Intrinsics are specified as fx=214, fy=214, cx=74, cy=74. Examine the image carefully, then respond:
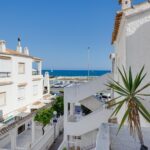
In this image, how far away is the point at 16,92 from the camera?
83.8 ft

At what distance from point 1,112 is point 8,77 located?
3.95m

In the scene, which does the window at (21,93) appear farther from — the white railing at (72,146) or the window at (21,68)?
the white railing at (72,146)

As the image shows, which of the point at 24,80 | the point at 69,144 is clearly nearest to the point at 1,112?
the point at 24,80

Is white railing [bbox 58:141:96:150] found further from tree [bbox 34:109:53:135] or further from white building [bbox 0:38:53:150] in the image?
tree [bbox 34:109:53:135]

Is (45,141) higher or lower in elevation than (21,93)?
lower

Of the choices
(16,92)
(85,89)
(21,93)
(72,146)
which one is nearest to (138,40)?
(85,89)

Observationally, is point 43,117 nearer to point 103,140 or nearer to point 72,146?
point 72,146

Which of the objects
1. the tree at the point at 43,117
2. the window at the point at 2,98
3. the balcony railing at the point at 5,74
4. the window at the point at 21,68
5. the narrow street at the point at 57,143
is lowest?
the narrow street at the point at 57,143

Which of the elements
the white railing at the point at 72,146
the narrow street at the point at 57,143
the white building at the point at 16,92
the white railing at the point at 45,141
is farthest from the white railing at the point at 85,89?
the narrow street at the point at 57,143

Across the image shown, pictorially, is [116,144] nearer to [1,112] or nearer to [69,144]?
[69,144]

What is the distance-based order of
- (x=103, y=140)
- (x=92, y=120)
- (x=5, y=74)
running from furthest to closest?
(x=5, y=74) → (x=92, y=120) → (x=103, y=140)

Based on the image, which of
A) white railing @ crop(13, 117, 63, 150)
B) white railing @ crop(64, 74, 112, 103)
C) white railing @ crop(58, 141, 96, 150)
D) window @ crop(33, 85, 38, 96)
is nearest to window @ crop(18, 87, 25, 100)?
window @ crop(33, 85, 38, 96)

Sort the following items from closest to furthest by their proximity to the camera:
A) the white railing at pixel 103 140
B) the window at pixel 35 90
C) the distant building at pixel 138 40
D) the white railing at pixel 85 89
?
the white railing at pixel 103 140 < the distant building at pixel 138 40 < the white railing at pixel 85 89 < the window at pixel 35 90

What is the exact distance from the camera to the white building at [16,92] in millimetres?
21428
